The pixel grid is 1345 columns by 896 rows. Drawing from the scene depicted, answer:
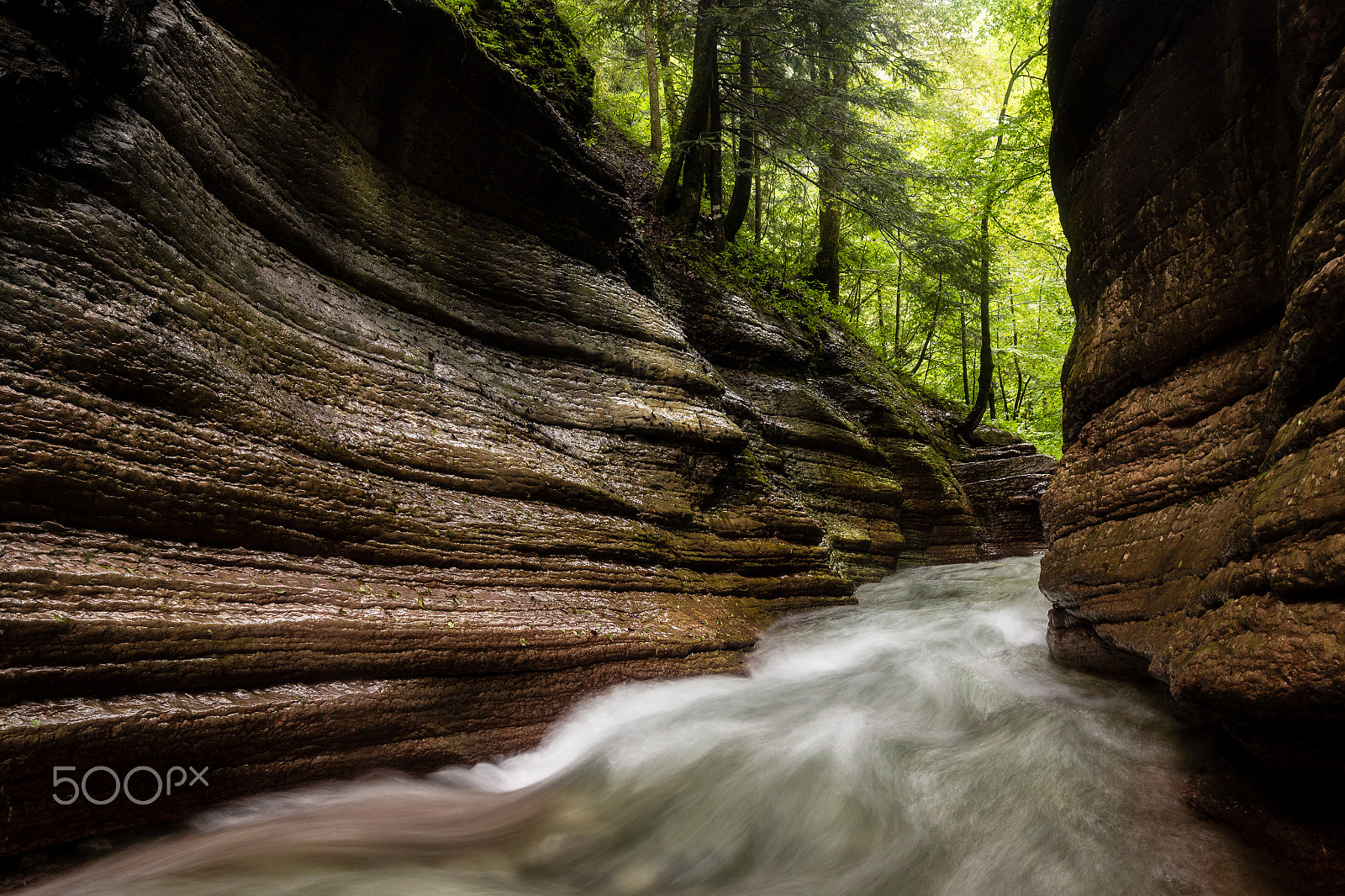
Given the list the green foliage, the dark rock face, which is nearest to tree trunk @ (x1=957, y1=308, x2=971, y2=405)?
the green foliage

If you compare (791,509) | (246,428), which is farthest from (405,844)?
(791,509)

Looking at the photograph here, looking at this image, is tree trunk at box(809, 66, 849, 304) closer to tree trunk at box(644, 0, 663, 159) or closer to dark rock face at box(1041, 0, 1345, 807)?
tree trunk at box(644, 0, 663, 159)

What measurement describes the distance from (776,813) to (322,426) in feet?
11.7

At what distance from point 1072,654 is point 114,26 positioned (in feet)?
22.5

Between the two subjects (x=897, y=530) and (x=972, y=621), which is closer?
(x=972, y=621)

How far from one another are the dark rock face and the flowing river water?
0.50 meters

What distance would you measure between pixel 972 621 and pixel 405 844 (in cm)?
546

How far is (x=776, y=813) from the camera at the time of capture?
3.39m

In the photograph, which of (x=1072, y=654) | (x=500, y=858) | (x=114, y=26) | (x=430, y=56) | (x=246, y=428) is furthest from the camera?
(x=430, y=56)

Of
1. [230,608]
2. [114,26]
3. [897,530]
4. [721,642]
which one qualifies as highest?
[114,26]

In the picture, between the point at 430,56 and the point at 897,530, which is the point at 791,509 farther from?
the point at 430,56

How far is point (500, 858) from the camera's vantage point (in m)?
3.02

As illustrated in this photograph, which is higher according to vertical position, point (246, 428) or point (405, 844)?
point (246, 428)

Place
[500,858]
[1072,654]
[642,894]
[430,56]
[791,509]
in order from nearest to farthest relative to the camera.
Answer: [642,894]
[500,858]
[1072,654]
[430,56]
[791,509]
